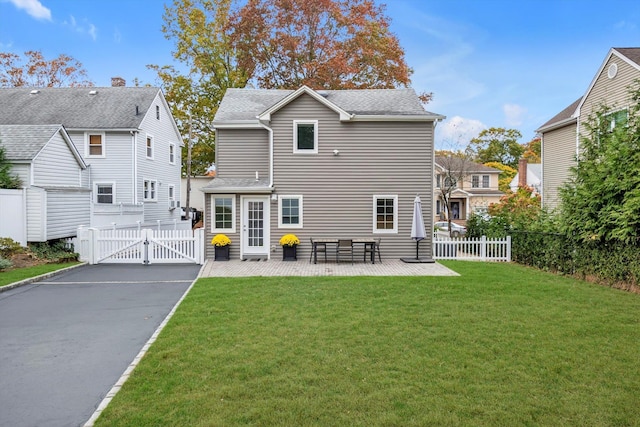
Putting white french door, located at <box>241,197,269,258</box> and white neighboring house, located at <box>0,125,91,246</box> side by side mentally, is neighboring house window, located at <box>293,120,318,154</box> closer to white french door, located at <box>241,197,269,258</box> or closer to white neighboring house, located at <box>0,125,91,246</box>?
white french door, located at <box>241,197,269,258</box>

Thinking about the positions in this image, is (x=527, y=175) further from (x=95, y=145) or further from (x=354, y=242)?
(x=95, y=145)

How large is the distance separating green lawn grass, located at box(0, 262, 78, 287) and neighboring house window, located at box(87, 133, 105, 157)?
11.8 m

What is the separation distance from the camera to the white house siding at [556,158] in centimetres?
1934

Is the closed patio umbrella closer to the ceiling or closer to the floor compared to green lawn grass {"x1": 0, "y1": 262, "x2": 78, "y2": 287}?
closer to the ceiling

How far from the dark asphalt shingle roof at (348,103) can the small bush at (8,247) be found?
8.30 metres

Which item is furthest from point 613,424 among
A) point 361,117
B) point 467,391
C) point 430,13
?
point 430,13

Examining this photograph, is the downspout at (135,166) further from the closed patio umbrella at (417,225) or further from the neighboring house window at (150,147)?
the closed patio umbrella at (417,225)

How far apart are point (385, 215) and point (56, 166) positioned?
13.9 meters

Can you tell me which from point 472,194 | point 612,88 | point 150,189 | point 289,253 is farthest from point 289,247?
point 472,194

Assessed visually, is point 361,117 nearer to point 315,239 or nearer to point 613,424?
point 315,239

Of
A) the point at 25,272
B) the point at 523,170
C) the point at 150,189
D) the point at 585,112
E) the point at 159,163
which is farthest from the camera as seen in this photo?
the point at 523,170

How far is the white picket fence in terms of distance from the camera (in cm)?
1622

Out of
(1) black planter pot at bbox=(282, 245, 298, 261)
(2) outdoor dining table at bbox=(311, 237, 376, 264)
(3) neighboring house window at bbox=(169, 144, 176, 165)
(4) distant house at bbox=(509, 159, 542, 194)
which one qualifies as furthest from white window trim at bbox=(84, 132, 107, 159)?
(4) distant house at bbox=(509, 159, 542, 194)

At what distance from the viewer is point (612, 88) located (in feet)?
53.3
